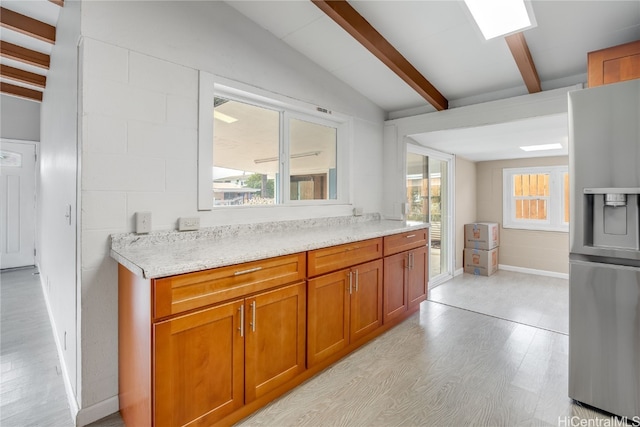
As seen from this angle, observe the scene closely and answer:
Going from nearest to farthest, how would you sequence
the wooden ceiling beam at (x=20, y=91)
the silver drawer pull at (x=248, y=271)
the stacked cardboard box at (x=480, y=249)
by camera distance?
the silver drawer pull at (x=248, y=271) < the wooden ceiling beam at (x=20, y=91) < the stacked cardboard box at (x=480, y=249)

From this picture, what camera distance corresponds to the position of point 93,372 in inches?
68.9

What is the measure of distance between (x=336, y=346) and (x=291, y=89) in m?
2.13

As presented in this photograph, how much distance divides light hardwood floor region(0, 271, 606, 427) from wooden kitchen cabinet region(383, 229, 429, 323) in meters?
0.19

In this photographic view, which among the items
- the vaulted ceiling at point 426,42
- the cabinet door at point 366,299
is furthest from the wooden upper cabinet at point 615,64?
the cabinet door at point 366,299

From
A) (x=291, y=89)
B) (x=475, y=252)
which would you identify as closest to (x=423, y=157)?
(x=475, y=252)

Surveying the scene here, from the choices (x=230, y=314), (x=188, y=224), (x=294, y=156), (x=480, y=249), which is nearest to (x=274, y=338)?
(x=230, y=314)

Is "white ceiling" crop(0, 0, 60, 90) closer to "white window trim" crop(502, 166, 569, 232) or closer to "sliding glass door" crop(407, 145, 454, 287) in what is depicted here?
"sliding glass door" crop(407, 145, 454, 287)

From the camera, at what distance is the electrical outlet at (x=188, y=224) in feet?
6.70

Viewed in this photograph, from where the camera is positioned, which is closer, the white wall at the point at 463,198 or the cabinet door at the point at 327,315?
the cabinet door at the point at 327,315

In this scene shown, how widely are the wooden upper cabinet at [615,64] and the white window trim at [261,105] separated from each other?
1955 mm

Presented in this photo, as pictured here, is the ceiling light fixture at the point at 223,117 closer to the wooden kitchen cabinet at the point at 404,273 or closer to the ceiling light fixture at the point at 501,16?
the wooden kitchen cabinet at the point at 404,273

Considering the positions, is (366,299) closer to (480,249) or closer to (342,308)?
(342,308)

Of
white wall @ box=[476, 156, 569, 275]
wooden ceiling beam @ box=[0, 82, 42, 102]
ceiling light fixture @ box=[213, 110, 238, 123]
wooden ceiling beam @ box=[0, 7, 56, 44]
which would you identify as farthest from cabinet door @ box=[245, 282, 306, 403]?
white wall @ box=[476, 156, 569, 275]

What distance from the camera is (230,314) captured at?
1595 mm
